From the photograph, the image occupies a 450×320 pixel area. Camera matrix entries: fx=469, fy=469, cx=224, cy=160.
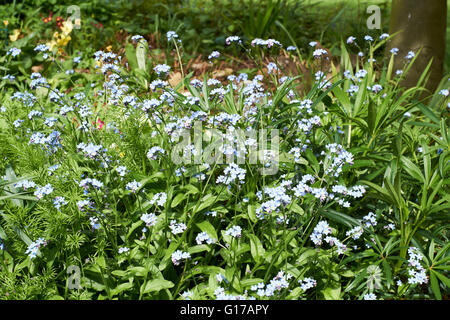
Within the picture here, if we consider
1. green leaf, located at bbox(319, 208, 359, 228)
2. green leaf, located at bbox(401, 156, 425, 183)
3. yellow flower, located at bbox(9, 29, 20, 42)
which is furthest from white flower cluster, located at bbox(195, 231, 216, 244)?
yellow flower, located at bbox(9, 29, 20, 42)

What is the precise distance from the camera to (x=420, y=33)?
15.0 ft

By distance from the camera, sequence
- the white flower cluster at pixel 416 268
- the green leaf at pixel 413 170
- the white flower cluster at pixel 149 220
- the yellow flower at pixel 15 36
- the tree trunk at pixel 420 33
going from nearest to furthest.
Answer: the white flower cluster at pixel 149 220 < the white flower cluster at pixel 416 268 < the green leaf at pixel 413 170 < the tree trunk at pixel 420 33 < the yellow flower at pixel 15 36

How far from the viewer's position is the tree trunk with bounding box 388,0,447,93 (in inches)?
178

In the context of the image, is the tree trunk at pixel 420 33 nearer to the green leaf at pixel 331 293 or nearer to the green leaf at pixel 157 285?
the green leaf at pixel 331 293

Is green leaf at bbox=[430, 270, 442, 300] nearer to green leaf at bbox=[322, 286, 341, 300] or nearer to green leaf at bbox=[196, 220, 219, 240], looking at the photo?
green leaf at bbox=[322, 286, 341, 300]

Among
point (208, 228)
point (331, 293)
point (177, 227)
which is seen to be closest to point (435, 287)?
point (331, 293)

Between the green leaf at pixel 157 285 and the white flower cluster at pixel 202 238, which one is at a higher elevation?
the white flower cluster at pixel 202 238

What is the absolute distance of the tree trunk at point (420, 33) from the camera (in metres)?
4.51

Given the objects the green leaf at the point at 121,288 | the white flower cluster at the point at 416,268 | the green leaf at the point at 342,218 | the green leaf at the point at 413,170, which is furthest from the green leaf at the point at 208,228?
the green leaf at the point at 413,170

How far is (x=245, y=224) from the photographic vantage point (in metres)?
2.73

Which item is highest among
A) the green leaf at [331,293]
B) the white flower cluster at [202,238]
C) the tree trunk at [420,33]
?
the tree trunk at [420,33]

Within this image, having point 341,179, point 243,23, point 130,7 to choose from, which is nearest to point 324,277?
point 341,179

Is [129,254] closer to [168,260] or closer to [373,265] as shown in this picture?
[168,260]

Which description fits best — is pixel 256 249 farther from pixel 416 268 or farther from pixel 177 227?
pixel 416 268
